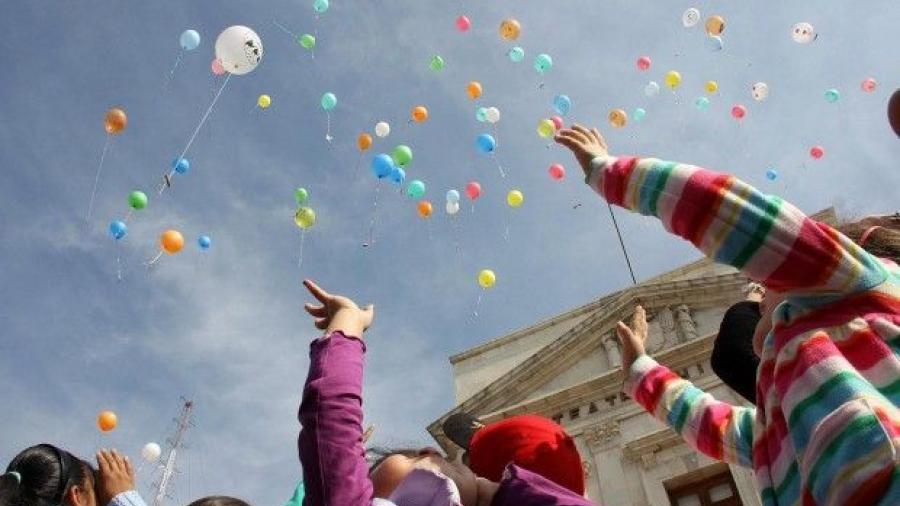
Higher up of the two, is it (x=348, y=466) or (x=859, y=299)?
(x=859, y=299)

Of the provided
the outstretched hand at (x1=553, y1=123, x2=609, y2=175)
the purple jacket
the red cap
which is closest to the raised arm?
the outstretched hand at (x1=553, y1=123, x2=609, y2=175)

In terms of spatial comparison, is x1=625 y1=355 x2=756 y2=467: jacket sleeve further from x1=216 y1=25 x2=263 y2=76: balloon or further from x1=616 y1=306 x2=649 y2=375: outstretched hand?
x1=216 y1=25 x2=263 y2=76: balloon

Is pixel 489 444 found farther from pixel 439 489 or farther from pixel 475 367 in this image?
pixel 475 367

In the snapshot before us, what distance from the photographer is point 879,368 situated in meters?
1.57

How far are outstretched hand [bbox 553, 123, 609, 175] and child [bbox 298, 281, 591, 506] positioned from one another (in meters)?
1.02

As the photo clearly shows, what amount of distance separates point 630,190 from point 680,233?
22 centimetres

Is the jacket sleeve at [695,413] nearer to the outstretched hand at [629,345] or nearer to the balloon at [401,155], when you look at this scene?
the outstretched hand at [629,345]

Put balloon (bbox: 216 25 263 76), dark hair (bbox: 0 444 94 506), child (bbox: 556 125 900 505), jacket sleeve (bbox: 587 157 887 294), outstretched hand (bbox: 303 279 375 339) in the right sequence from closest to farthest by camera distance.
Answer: child (bbox: 556 125 900 505) → jacket sleeve (bbox: 587 157 887 294) → outstretched hand (bbox: 303 279 375 339) → dark hair (bbox: 0 444 94 506) → balloon (bbox: 216 25 263 76)

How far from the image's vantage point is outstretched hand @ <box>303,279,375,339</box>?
7.26 feet

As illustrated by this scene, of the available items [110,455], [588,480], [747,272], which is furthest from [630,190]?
[588,480]

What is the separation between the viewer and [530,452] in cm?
238

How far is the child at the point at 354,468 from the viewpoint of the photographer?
1.79 metres

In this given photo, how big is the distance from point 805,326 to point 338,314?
1.40 m

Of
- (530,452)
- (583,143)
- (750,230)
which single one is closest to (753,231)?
(750,230)
